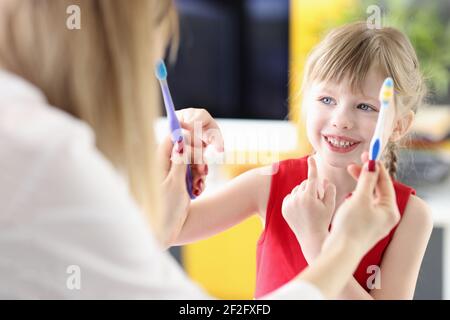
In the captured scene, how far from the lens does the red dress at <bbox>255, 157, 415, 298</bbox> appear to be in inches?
28.3

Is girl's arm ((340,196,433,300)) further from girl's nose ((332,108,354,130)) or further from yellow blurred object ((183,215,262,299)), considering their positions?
yellow blurred object ((183,215,262,299))

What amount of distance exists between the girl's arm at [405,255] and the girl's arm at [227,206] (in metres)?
0.14

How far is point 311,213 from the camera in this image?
66cm

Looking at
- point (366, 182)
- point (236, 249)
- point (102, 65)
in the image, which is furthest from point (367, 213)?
point (236, 249)

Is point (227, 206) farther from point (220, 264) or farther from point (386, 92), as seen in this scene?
point (220, 264)

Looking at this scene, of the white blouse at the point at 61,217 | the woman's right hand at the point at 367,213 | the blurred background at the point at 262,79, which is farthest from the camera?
the blurred background at the point at 262,79

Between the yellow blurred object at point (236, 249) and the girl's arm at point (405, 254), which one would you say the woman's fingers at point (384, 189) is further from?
the yellow blurred object at point (236, 249)

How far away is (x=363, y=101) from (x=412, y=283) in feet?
0.59

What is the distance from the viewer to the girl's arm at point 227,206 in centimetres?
Answer: 79

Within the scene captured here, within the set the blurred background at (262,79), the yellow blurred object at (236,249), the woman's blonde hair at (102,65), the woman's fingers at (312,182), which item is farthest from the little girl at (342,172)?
the yellow blurred object at (236,249)

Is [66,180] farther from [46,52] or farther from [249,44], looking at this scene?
[249,44]

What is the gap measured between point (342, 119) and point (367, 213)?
14cm

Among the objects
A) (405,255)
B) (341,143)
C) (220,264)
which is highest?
(341,143)
